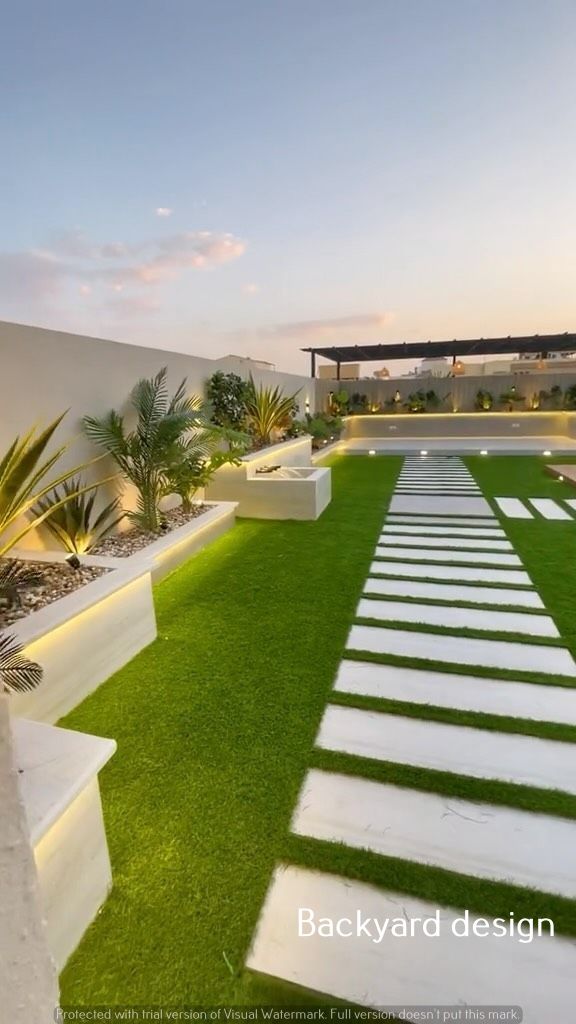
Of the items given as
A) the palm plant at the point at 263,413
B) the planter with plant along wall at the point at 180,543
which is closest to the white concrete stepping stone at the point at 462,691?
the planter with plant along wall at the point at 180,543

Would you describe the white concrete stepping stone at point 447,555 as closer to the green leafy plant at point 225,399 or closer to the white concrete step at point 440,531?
the white concrete step at point 440,531

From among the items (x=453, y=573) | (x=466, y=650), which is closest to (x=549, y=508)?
(x=453, y=573)

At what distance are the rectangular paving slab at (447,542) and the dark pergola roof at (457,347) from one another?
11360 millimetres

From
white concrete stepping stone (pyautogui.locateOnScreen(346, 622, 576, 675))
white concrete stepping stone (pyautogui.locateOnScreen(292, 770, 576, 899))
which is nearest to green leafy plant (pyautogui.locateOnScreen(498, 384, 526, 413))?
white concrete stepping stone (pyautogui.locateOnScreen(346, 622, 576, 675))

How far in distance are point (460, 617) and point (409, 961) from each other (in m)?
2.19

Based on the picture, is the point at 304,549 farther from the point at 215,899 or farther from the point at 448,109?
the point at 448,109

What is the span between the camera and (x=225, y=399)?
21.7 feet

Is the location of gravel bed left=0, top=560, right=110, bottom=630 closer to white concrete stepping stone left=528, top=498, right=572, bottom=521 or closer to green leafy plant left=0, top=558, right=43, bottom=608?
green leafy plant left=0, top=558, right=43, bottom=608

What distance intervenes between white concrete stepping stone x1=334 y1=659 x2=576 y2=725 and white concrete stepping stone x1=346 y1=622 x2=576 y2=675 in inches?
6.2

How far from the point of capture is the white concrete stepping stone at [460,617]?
3.01 m

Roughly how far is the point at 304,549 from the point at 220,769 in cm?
292

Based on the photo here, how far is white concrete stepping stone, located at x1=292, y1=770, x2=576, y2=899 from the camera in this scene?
149 centimetres

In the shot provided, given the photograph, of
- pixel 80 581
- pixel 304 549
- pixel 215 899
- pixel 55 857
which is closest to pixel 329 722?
pixel 215 899

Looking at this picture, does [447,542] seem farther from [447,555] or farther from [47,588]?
[47,588]
